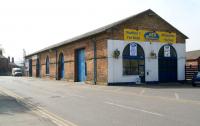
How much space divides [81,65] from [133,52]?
7.91 meters

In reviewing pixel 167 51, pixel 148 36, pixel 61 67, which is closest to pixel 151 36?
pixel 148 36

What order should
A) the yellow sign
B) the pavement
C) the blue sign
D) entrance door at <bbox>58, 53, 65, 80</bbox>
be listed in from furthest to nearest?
entrance door at <bbox>58, 53, 65, 80</bbox>, the blue sign, the yellow sign, the pavement

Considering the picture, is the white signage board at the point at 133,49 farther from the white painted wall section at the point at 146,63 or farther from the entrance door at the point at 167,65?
the entrance door at the point at 167,65

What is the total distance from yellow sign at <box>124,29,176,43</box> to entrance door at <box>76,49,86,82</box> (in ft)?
23.3

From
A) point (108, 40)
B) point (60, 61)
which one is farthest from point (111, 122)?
point (60, 61)

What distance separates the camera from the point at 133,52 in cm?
3036

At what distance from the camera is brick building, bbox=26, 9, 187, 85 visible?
29.3 meters

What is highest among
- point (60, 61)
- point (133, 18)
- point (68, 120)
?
point (133, 18)

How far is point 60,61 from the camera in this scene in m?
42.8

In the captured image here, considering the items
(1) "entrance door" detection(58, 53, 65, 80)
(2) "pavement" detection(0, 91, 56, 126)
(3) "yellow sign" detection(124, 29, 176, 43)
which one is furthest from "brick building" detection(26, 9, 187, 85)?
(2) "pavement" detection(0, 91, 56, 126)

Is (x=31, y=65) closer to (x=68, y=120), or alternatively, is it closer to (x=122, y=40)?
(x=122, y=40)

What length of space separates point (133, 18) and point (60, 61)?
15926 mm

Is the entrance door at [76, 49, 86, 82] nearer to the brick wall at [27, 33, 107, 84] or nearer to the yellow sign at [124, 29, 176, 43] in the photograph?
the brick wall at [27, 33, 107, 84]

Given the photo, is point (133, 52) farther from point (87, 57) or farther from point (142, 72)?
point (87, 57)
